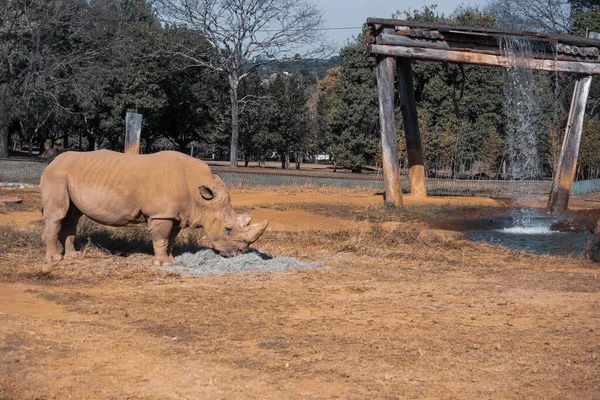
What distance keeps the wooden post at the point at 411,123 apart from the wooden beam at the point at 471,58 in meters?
2.09

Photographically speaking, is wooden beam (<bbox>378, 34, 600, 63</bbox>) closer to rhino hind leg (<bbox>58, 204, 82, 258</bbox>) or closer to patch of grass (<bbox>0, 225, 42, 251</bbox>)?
patch of grass (<bbox>0, 225, 42, 251</bbox>)

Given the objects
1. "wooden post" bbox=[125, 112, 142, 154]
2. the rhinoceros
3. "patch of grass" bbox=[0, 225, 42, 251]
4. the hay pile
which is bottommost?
the hay pile

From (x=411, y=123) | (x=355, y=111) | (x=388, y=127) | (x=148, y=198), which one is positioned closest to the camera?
(x=148, y=198)

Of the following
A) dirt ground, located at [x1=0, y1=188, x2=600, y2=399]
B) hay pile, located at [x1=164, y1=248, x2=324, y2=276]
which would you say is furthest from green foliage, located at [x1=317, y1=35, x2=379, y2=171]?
hay pile, located at [x1=164, y1=248, x2=324, y2=276]

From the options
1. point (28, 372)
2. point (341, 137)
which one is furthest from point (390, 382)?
point (341, 137)

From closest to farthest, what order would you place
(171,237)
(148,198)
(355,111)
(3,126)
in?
1. (148,198)
2. (171,237)
3. (3,126)
4. (355,111)

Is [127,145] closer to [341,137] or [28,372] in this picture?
[28,372]

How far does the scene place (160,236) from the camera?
37.6ft

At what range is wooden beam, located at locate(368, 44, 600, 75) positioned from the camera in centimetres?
2067

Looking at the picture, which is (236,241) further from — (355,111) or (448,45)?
(355,111)

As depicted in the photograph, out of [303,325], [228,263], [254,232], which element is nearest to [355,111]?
[254,232]

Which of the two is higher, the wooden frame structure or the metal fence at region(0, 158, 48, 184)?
the wooden frame structure

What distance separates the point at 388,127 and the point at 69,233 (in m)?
10.9

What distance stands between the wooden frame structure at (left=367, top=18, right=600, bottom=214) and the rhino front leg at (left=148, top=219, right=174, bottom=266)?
10579 millimetres
